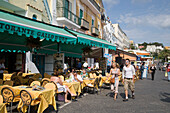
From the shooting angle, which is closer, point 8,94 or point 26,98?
point 26,98

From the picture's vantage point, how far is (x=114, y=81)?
24.6 feet

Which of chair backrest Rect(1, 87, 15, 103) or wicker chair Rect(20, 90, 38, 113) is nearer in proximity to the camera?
wicker chair Rect(20, 90, 38, 113)

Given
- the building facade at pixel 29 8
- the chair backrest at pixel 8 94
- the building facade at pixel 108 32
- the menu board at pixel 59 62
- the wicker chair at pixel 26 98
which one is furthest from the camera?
the building facade at pixel 108 32

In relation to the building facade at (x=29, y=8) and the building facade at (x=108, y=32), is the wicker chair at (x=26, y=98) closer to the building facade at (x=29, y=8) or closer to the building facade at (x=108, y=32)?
the building facade at (x=29, y=8)

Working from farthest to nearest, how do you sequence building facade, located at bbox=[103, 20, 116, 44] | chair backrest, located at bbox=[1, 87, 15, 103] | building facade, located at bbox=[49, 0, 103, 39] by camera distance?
1. building facade, located at bbox=[103, 20, 116, 44]
2. building facade, located at bbox=[49, 0, 103, 39]
3. chair backrest, located at bbox=[1, 87, 15, 103]

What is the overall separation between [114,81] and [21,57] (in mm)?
8359

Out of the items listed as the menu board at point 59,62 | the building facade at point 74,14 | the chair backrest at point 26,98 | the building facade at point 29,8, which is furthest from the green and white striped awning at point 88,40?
the building facade at point 74,14

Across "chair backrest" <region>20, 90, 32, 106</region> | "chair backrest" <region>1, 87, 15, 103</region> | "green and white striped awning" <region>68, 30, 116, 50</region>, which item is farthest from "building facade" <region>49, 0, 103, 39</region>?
"chair backrest" <region>20, 90, 32, 106</region>

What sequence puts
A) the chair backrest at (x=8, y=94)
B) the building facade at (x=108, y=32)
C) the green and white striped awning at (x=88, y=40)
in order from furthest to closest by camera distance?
the building facade at (x=108, y=32) < the green and white striped awning at (x=88, y=40) < the chair backrest at (x=8, y=94)

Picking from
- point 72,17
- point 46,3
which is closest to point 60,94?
point 46,3

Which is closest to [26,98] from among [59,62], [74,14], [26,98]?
[26,98]

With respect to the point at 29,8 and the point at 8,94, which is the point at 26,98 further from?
the point at 29,8

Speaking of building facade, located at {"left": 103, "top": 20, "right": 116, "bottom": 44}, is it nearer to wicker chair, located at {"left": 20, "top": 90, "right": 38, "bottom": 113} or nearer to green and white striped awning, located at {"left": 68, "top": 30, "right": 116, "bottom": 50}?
green and white striped awning, located at {"left": 68, "top": 30, "right": 116, "bottom": 50}

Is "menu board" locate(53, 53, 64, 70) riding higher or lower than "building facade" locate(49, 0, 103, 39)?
lower
